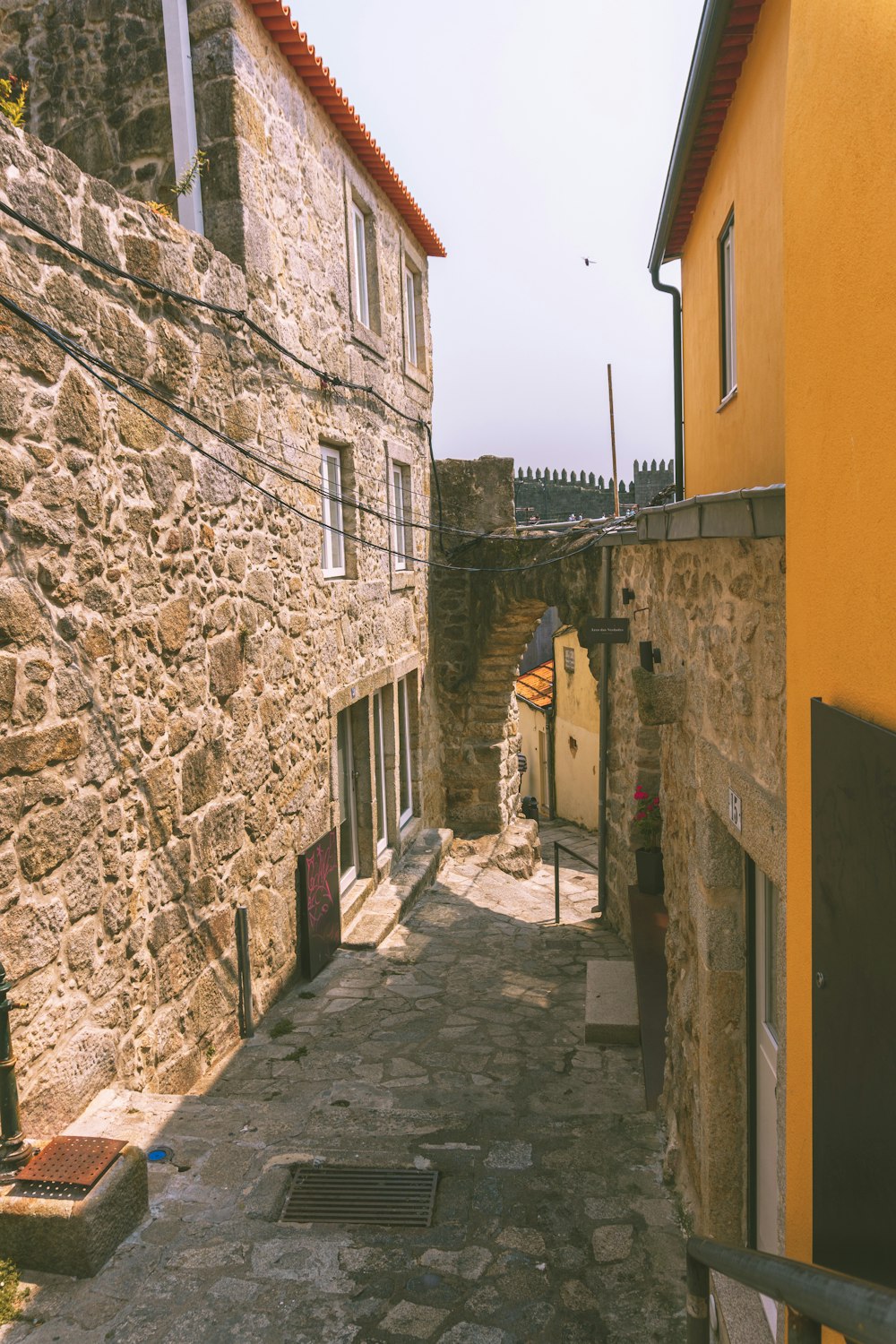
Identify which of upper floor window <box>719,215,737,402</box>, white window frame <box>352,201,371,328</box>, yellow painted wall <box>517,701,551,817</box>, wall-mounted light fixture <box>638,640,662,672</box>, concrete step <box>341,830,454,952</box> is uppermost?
white window frame <box>352,201,371,328</box>

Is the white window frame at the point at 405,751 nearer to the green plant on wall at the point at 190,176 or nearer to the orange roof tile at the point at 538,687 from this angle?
the green plant on wall at the point at 190,176

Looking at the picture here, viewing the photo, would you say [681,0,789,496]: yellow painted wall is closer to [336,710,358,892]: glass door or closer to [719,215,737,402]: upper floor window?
[719,215,737,402]: upper floor window

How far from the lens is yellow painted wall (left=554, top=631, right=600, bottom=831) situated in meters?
18.2

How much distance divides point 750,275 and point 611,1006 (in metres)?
4.68

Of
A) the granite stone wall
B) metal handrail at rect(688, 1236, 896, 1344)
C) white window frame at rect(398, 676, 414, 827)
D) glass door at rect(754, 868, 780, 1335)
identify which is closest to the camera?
metal handrail at rect(688, 1236, 896, 1344)

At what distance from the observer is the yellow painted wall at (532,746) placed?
70.8 feet

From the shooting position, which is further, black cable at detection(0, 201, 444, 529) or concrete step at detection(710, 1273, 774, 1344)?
black cable at detection(0, 201, 444, 529)

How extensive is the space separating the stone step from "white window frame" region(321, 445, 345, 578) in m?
3.88

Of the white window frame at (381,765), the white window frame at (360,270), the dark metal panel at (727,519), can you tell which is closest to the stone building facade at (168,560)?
the white window frame at (360,270)

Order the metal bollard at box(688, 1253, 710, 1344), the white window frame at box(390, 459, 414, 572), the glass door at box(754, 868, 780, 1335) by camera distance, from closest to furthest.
Answer: the metal bollard at box(688, 1253, 710, 1344), the glass door at box(754, 868, 780, 1335), the white window frame at box(390, 459, 414, 572)

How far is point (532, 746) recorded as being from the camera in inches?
883

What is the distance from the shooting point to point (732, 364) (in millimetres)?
4820

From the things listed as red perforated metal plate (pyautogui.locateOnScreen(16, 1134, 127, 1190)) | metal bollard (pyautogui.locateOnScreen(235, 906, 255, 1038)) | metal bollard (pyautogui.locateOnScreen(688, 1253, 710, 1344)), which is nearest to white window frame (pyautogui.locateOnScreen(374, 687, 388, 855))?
metal bollard (pyautogui.locateOnScreen(235, 906, 255, 1038))

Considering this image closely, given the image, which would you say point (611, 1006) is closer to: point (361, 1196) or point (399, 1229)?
point (361, 1196)
